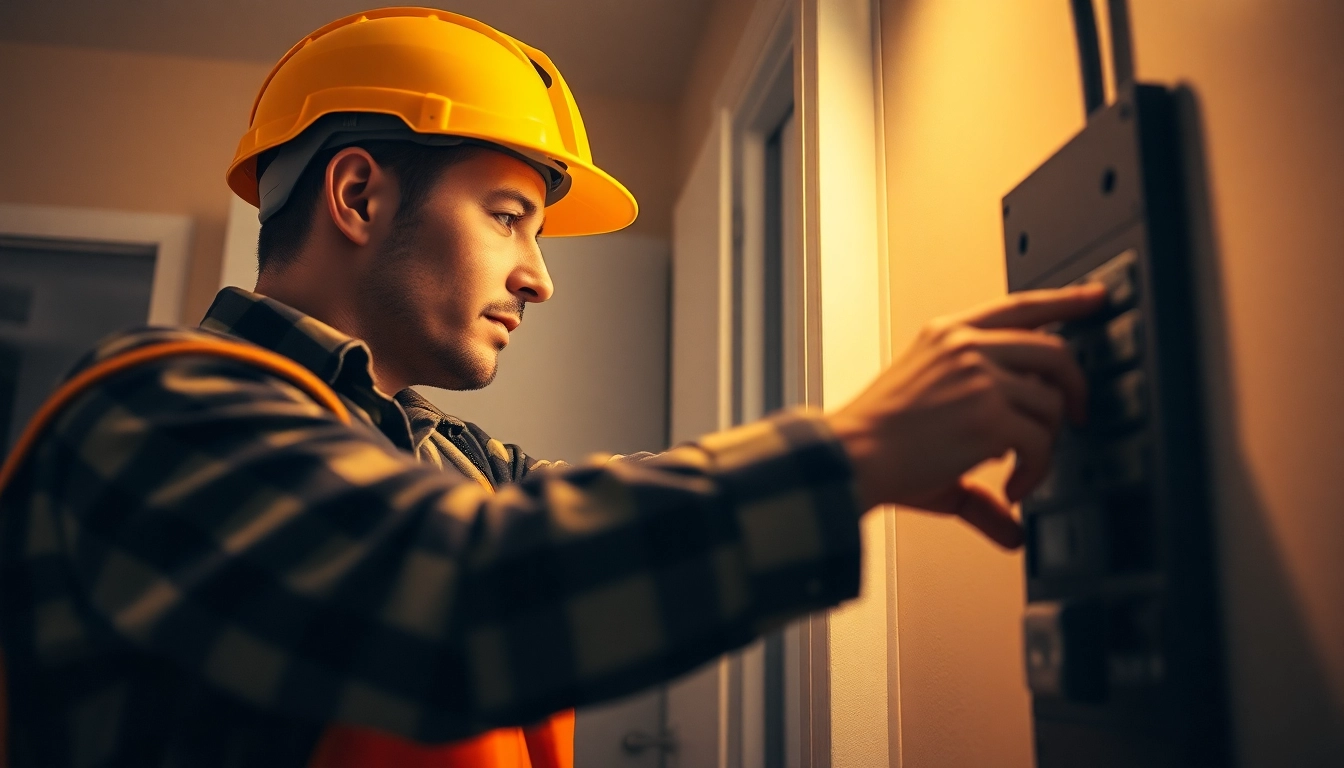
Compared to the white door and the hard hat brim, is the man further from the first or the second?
the white door

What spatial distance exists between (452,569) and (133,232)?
7.50ft

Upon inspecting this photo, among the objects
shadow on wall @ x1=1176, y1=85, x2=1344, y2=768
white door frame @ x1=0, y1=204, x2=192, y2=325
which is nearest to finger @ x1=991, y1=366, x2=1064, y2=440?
shadow on wall @ x1=1176, y1=85, x2=1344, y2=768

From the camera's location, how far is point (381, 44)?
0.97m

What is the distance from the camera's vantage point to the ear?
0.90 m

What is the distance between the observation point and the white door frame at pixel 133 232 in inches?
89.9

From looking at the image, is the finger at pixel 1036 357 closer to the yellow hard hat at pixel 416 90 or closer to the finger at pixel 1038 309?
the finger at pixel 1038 309

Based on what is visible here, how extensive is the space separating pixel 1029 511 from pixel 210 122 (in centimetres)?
240

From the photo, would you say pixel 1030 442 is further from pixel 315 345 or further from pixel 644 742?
pixel 644 742

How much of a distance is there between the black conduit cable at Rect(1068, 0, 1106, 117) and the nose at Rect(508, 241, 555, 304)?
1.67ft

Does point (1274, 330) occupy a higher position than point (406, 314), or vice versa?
point (406, 314)

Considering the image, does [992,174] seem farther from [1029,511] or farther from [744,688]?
[744,688]

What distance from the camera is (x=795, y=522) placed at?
0.43m

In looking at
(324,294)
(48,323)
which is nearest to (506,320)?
(324,294)

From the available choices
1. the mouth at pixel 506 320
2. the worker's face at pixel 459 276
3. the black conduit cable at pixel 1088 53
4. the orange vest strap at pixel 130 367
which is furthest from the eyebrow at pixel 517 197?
the black conduit cable at pixel 1088 53
